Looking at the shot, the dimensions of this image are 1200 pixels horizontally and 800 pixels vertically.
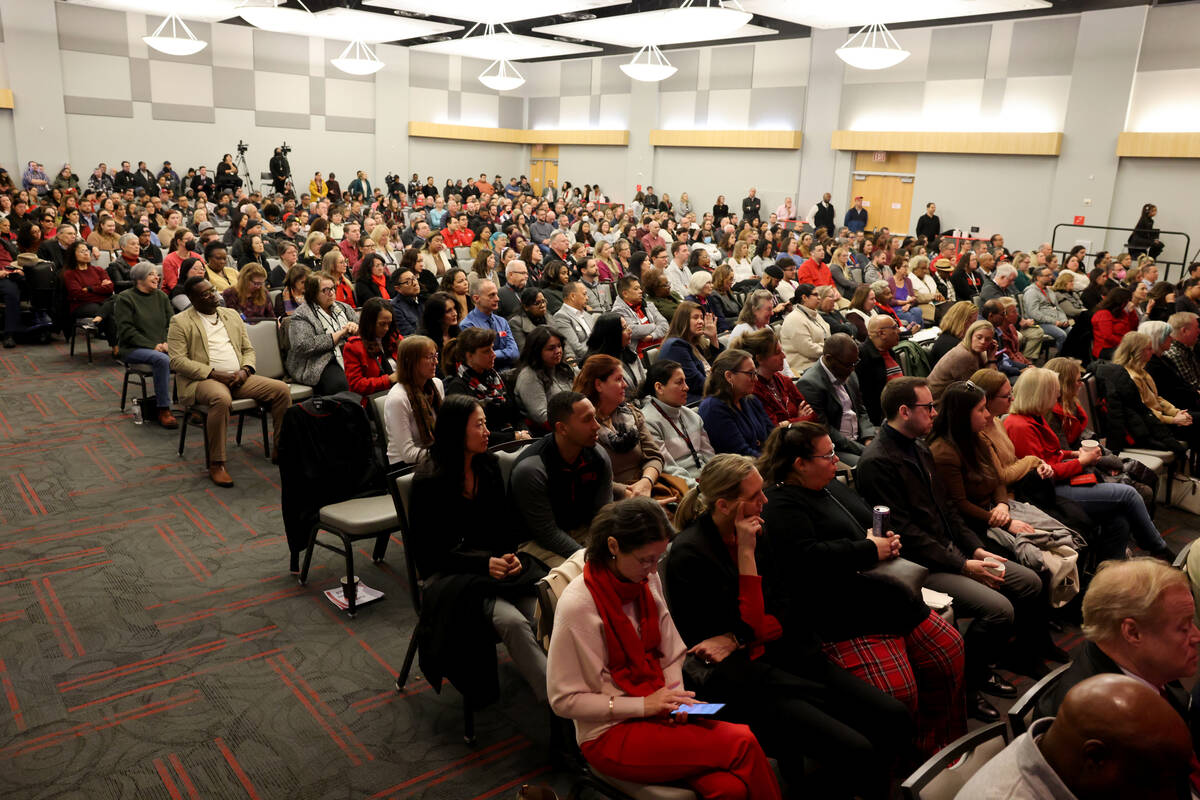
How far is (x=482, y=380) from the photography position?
4.72m

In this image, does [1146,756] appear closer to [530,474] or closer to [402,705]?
[530,474]

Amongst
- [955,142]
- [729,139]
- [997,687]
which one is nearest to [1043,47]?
[955,142]

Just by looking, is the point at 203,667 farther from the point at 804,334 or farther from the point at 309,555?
the point at 804,334

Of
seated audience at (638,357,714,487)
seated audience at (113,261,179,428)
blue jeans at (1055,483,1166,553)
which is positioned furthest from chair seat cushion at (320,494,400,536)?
blue jeans at (1055,483,1166,553)

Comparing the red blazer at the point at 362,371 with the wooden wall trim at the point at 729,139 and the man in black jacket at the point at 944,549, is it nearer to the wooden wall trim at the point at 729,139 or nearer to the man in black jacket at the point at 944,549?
the man in black jacket at the point at 944,549

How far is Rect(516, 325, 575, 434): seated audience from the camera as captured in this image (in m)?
4.65

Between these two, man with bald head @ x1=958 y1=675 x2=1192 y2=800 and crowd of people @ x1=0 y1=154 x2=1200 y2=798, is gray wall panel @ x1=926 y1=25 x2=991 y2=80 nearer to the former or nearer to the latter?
crowd of people @ x1=0 y1=154 x2=1200 y2=798

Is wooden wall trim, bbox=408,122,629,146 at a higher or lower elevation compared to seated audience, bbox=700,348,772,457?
higher

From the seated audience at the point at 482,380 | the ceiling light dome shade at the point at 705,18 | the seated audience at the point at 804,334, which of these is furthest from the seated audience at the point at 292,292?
the ceiling light dome shade at the point at 705,18

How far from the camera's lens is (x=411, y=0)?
13.8 m

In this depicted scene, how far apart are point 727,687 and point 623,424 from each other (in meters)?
1.71

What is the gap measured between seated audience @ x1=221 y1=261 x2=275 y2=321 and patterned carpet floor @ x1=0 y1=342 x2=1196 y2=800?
5.59 ft

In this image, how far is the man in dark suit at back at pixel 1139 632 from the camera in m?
2.15

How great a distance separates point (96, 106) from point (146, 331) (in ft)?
53.7
